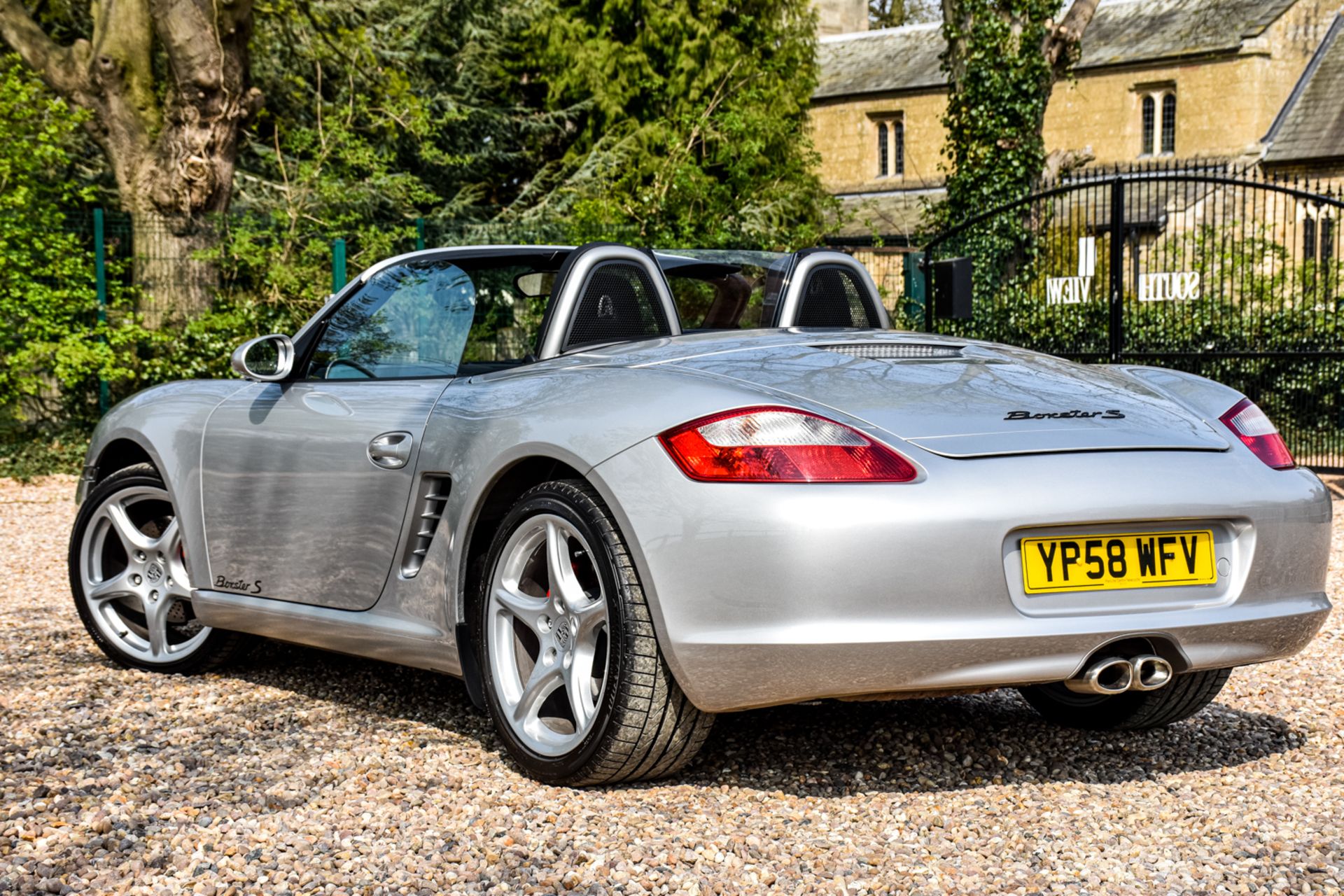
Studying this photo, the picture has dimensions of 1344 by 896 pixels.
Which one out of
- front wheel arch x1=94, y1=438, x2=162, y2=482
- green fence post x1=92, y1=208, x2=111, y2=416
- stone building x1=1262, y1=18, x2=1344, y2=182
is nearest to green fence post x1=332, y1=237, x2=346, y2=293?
green fence post x1=92, y1=208, x2=111, y2=416

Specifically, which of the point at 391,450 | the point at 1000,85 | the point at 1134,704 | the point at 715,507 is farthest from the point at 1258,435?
the point at 1000,85

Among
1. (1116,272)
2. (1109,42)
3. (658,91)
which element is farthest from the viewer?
(1109,42)

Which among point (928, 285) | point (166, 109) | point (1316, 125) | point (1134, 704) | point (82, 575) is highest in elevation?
point (1316, 125)

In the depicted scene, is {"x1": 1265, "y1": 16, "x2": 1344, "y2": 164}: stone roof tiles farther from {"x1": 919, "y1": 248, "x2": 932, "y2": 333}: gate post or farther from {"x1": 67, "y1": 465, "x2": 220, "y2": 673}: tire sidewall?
{"x1": 67, "y1": 465, "x2": 220, "y2": 673}: tire sidewall

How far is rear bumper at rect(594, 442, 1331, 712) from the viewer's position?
321 cm

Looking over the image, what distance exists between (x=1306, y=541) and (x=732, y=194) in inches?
733

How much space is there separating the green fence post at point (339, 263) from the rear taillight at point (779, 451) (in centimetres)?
1290

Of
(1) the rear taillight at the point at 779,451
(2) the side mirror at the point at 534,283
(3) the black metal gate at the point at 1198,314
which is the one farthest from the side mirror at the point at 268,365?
(3) the black metal gate at the point at 1198,314

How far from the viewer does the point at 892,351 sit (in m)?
4.04

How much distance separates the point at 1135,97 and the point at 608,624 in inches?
1634

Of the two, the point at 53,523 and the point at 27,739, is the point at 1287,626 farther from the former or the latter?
the point at 53,523

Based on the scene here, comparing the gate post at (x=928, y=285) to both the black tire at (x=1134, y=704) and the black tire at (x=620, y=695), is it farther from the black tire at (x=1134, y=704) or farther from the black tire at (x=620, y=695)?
the black tire at (x=620, y=695)

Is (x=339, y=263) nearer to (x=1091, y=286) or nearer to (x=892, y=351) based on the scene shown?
Result: (x=1091, y=286)

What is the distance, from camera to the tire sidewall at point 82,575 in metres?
5.12
